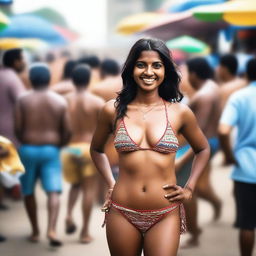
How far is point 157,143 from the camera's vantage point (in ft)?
11.0

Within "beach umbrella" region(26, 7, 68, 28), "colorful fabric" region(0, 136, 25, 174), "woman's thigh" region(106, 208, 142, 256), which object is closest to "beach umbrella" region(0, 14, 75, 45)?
"beach umbrella" region(26, 7, 68, 28)

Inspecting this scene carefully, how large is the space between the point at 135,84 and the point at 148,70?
0.22 m

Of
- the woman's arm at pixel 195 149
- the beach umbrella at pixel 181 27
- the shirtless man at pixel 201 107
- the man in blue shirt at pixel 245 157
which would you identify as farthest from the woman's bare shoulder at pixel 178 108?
the beach umbrella at pixel 181 27

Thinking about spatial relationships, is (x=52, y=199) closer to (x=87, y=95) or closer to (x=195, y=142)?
(x=87, y=95)

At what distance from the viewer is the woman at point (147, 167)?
3.37 metres

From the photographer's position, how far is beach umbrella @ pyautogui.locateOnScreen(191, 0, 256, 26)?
5312 mm

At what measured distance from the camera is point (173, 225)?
134 inches

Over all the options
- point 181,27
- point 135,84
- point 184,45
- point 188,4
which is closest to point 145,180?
point 135,84

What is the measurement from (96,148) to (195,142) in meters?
0.65

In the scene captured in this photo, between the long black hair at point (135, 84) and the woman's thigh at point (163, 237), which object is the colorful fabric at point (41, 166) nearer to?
the long black hair at point (135, 84)

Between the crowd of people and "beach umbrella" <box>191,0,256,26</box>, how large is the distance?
0.46 metres

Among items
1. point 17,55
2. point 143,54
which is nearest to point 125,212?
point 143,54

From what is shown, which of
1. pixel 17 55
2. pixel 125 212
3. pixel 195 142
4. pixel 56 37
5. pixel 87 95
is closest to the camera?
pixel 125 212

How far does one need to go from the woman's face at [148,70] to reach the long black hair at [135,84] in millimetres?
29
